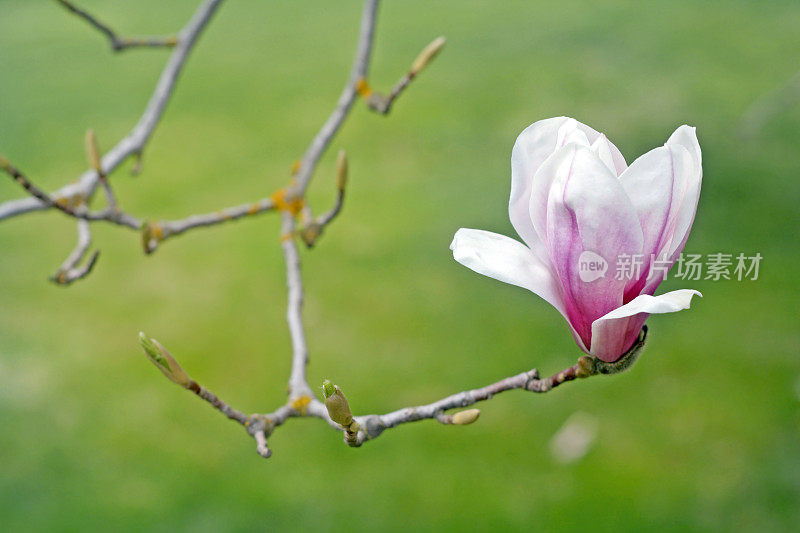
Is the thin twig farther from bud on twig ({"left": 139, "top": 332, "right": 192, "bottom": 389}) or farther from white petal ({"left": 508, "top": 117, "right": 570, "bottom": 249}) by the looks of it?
white petal ({"left": 508, "top": 117, "right": 570, "bottom": 249})

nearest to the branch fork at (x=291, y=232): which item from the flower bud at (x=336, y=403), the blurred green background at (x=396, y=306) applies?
the flower bud at (x=336, y=403)

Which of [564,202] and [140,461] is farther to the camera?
[140,461]

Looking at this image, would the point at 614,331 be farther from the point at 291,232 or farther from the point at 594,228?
the point at 291,232

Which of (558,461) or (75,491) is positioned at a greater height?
(558,461)

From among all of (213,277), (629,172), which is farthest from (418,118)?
(629,172)

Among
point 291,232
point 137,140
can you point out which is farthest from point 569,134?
point 137,140

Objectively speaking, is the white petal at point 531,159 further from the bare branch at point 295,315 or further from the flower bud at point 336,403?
the bare branch at point 295,315

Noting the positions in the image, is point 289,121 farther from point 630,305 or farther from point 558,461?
point 630,305

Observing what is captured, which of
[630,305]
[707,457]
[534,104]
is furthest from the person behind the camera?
[534,104]
